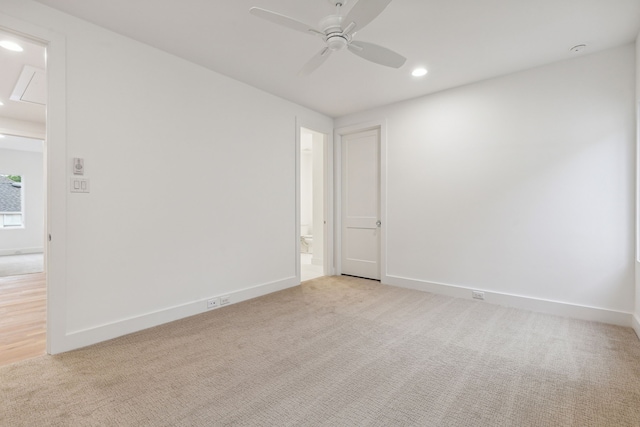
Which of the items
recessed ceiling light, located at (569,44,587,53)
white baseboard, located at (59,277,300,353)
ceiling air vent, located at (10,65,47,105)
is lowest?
white baseboard, located at (59,277,300,353)

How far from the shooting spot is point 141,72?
2812 mm

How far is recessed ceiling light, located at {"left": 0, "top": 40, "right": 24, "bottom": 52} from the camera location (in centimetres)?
278

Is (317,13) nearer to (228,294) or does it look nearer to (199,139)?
(199,139)

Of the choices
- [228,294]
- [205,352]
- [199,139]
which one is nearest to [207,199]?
[199,139]

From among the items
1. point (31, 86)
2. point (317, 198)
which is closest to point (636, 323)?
point (317, 198)

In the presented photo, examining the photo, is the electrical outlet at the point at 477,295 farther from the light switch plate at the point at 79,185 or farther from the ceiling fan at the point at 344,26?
the light switch plate at the point at 79,185

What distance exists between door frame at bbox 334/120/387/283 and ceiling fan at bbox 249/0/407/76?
2180mm

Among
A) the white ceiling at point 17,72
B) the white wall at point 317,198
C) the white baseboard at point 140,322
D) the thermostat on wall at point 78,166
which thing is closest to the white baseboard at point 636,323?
the white baseboard at point 140,322

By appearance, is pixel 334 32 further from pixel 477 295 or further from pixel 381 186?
pixel 477 295

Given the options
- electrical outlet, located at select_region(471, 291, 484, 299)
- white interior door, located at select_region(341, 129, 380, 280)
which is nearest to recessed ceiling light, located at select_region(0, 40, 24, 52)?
white interior door, located at select_region(341, 129, 380, 280)

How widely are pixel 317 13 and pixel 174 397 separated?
287cm

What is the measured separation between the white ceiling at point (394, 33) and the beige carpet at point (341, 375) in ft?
8.78

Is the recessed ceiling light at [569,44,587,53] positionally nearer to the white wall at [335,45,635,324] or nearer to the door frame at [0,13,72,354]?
the white wall at [335,45,635,324]

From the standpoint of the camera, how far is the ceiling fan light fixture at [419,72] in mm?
3307
